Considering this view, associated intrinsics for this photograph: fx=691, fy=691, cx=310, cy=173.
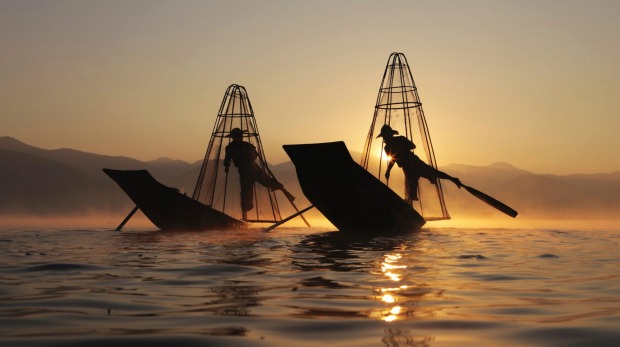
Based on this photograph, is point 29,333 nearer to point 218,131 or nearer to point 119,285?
point 119,285

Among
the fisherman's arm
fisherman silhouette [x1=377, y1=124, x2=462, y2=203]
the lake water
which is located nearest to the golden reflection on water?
the lake water

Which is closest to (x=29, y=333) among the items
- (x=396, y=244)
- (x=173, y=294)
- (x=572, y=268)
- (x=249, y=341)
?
(x=249, y=341)

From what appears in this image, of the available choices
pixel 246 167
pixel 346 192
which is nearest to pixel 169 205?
pixel 246 167

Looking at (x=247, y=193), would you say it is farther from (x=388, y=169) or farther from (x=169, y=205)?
(x=388, y=169)

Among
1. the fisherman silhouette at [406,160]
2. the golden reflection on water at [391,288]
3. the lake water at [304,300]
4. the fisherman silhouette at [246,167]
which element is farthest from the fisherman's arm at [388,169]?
the lake water at [304,300]

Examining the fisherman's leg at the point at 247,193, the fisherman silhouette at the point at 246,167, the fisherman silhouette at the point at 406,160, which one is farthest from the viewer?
the fisherman's leg at the point at 247,193

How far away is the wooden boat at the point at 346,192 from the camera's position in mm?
19750

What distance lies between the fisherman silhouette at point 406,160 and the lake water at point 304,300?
11065 millimetres

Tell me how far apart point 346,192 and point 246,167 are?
786 centimetres

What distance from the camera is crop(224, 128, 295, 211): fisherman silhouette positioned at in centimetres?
2734

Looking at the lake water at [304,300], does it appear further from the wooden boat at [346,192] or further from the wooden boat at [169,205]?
the wooden boat at [169,205]

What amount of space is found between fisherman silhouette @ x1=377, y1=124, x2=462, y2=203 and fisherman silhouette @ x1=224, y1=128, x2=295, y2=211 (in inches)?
203

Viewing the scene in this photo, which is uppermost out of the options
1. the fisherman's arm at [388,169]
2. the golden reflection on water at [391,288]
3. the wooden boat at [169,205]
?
the fisherman's arm at [388,169]

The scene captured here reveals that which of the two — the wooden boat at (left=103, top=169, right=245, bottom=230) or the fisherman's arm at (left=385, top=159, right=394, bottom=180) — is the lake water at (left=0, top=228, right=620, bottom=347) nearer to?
the wooden boat at (left=103, top=169, right=245, bottom=230)
